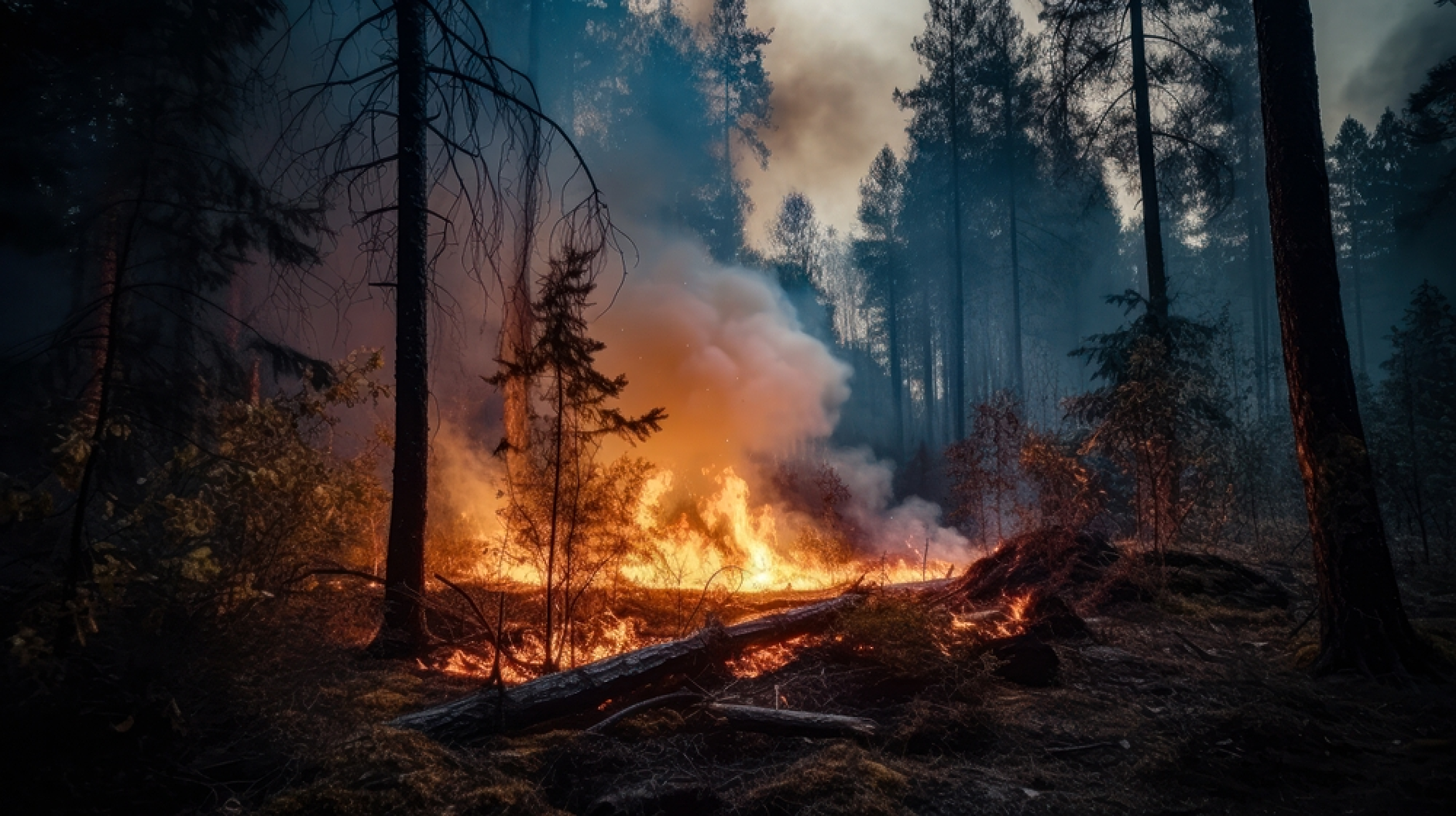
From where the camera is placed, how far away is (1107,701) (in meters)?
5.24

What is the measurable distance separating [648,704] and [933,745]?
2118mm

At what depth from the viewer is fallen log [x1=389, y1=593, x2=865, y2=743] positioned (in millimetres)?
4461

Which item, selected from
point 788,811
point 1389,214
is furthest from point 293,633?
point 1389,214

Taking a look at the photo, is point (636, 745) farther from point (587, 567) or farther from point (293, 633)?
point (293, 633)

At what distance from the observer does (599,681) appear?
5145 mm

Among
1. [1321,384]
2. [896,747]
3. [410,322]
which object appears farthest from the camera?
[410,322]

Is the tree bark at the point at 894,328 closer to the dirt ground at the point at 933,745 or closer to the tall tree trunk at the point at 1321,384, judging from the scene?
the tall tree trunk at the point at 1321,384

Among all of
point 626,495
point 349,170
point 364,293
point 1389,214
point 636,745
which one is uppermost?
point 1389,214

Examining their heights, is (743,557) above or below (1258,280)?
below

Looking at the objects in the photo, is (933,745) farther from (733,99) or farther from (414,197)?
(733,99)

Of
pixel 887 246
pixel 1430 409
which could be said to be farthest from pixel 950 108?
pixel 1430 409

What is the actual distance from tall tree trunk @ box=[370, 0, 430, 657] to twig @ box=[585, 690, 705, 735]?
311cm

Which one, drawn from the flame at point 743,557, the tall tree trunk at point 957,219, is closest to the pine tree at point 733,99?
the tall tree trunk at point 957,219

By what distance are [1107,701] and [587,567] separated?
529 centimetres
